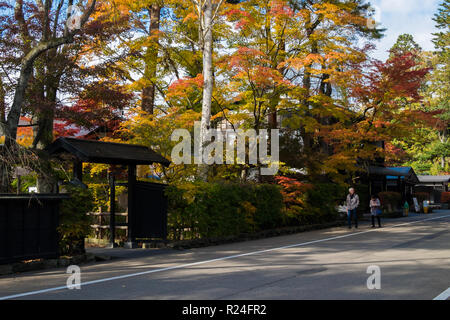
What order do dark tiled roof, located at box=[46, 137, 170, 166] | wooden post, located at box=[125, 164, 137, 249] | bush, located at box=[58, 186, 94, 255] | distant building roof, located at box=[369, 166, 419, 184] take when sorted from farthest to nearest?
distant building roof, located at box=[369, 166, 419, 184] → wooden post, located at box=[125, 164, 137, 249] → dark tiled roof, located at box=[46, 137, 170, 166] → bush, located at box=[58, 186, 94, 255]

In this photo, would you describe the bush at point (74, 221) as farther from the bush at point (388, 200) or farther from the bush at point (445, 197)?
the bush at point (445, 197)

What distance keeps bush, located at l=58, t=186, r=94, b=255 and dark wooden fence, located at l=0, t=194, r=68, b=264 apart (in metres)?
0.28

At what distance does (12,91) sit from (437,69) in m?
68.1

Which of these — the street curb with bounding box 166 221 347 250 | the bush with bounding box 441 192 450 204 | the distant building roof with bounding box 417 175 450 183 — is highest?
the distant building roof with bounding box 417 175 450 183

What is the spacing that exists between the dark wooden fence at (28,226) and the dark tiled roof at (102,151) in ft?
6.51

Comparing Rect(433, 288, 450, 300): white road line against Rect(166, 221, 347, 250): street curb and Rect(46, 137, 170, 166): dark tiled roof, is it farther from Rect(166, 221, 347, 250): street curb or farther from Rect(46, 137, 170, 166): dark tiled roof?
Rect(46, 137, 170, 166): dark tiled roof

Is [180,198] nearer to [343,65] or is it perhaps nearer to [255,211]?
[255,211]

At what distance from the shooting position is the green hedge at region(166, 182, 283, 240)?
15.1 m

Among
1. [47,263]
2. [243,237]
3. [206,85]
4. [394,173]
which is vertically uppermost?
[206,85]

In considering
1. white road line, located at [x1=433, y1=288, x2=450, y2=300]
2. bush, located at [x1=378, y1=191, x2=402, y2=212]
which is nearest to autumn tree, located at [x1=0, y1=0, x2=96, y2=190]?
white road line, located at [x1=433, y1=288, x2=450, y2=300]

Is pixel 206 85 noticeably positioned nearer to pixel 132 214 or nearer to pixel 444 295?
pixel 132 214

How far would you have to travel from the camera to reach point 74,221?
11.4m

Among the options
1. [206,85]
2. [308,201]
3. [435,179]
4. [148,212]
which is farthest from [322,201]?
[435,179]

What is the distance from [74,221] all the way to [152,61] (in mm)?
13439
